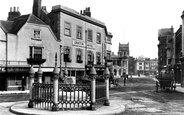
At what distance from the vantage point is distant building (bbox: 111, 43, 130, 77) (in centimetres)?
9040

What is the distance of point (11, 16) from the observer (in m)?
32.7

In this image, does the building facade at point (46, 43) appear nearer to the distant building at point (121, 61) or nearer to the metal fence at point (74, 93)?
→ the metal fence at point (74, 93)

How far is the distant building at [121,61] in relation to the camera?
297 ft

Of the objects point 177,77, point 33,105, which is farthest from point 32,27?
point 177,77

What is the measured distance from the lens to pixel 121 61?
9806cm

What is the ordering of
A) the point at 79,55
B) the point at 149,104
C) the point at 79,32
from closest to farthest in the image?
the point at 149,104 → the point at 79,55 → the point at 79,32

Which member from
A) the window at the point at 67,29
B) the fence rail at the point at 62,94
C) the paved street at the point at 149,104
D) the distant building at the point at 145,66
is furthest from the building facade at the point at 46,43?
the distant building at the point at 145,66


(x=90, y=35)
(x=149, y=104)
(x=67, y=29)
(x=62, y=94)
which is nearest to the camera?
(x=62, y=94)

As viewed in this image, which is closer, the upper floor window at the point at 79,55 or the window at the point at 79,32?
the upper floor window at the point at 79,55

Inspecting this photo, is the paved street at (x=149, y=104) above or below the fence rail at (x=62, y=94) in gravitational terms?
below

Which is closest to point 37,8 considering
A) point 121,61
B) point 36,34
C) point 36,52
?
→ point 36,34

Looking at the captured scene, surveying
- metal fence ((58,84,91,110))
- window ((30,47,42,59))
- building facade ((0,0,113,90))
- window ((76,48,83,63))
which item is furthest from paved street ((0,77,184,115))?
window ((76,48,83,63))

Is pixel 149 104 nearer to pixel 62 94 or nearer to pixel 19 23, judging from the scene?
pixel 62 94

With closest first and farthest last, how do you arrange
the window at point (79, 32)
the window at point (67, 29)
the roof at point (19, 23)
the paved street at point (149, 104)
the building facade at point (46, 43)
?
1. the paved street at point (149, 104)
2. the building facade at point (46, 43)
3. the roof at point (19, 23)
4. the window at point (67, 29)
5. the window at point (79, 32)
